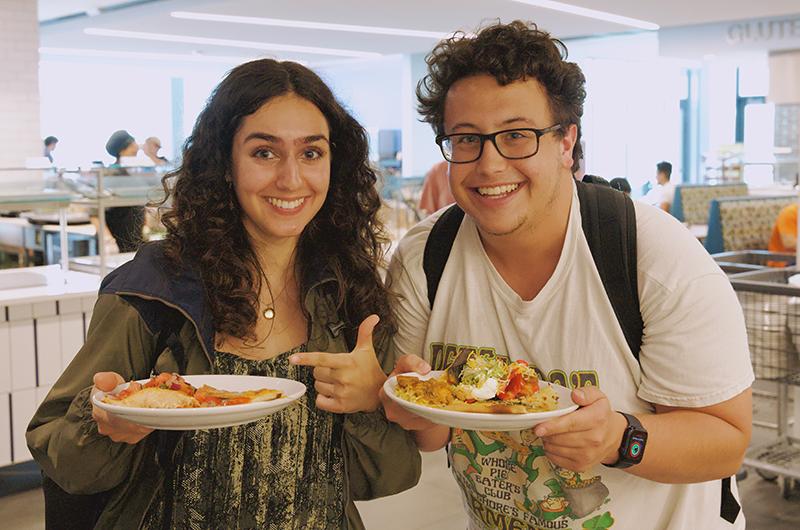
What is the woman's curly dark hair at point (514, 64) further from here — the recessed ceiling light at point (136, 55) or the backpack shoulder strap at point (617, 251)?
the recessed ceiling light at point (136, 55)

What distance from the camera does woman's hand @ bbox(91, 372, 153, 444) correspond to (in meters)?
1.40

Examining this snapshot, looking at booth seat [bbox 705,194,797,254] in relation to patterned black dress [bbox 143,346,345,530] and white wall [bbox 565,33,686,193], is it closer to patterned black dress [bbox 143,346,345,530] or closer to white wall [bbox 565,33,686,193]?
patterned black dress [bbox 143,346,345,530]

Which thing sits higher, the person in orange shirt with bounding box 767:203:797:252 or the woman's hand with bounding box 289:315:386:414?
the person in orange shirt with bounding box 767:203:797:252

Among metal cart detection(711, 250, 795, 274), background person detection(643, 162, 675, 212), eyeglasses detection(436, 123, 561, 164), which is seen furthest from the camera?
background person detection(643, 162, 675, 212)

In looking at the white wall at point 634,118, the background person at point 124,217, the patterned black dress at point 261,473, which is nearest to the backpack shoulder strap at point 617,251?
the patterned black dress at point 261,473

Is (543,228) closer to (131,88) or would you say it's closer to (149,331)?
(149,331)

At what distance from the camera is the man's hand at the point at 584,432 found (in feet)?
4.38

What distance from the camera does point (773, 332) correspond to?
355 cm

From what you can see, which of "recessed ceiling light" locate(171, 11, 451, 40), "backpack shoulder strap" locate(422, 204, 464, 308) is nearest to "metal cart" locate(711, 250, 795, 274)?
"backpack shoulder strap" locate(422, 204, 464, 308)

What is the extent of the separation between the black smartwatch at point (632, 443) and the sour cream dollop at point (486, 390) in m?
0.21

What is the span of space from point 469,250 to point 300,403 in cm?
45

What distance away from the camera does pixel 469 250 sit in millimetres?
1761

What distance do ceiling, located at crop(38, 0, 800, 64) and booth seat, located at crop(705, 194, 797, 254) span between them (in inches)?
205

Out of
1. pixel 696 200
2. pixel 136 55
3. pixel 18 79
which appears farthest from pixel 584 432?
pixel 136 55
